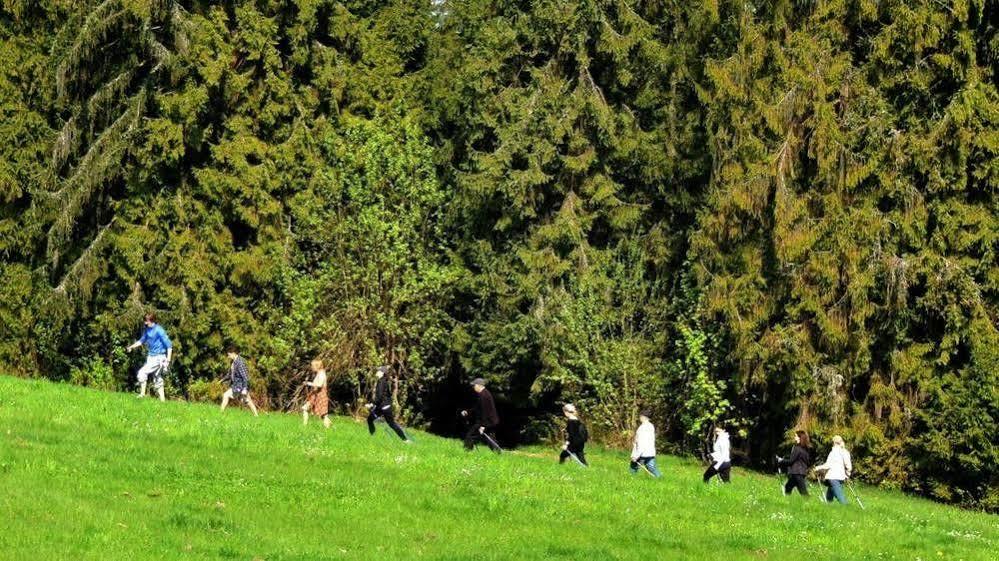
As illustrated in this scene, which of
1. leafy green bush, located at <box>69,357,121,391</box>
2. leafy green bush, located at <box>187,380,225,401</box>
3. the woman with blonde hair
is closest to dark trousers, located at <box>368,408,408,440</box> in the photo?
the woman with blonde hair

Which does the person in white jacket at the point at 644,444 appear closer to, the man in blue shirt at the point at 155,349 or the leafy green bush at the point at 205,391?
the man in blue shirt at the point at 155,349

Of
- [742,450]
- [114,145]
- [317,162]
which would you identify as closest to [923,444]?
[742,450]

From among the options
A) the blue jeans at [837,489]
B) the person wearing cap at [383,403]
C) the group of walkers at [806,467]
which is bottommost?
the blue jeans at [837,489]

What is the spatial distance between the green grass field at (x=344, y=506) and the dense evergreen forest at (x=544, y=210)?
474 inches

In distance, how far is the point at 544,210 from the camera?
4906 centimetres

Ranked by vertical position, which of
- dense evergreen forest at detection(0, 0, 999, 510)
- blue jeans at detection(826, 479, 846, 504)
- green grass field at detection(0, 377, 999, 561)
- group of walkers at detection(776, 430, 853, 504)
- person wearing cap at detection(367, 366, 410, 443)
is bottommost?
green grass field at detection(0, 377, 999, 561)

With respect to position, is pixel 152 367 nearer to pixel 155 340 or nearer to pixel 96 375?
pixel 155 340

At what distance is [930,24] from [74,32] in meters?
27.6

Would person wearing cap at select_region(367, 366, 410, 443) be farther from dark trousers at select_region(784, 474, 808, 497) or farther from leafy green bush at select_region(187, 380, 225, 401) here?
leafy green bush at select_region(187, 380, 225, 401)

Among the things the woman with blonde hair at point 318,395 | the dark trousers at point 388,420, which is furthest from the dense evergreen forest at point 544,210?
the dark trousers at point 388,420

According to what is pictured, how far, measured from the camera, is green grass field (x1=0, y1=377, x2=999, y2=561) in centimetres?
1920

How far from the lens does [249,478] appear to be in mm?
23078

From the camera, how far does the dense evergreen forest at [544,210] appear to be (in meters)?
41.3

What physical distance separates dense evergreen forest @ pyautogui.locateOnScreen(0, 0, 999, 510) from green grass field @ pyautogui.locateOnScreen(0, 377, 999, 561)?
1204 cm
